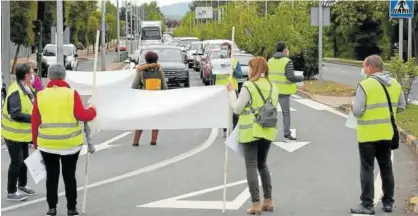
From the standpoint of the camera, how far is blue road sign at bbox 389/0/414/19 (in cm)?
1789

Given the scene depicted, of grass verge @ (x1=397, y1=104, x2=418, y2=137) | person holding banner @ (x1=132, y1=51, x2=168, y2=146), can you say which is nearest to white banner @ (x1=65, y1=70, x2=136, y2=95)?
person holding banner @ (x1=132, y1=51, x2=168, y2=146)

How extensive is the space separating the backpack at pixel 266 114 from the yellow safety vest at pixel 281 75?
578 cm

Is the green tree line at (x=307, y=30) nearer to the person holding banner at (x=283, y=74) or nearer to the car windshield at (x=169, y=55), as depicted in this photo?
the car windshield at (x=169, y=55)

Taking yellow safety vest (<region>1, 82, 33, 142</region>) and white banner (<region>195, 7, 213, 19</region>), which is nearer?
yellow safety vest (<region>1, 82, 33, 142</region>)

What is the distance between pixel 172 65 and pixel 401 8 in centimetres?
1288

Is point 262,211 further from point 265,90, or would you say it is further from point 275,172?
point 275,172

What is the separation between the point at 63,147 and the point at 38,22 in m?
14.2

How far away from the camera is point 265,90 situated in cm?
833

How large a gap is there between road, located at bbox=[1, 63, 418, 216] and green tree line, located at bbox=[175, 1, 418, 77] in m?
17.0

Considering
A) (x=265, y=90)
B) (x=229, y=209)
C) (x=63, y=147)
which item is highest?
(x=265, y=90)

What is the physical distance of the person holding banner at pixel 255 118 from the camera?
8.23 metres

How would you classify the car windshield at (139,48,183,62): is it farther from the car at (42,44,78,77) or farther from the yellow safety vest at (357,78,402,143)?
the yellow safety vest at (357,78,402,143)

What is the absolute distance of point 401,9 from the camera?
18.0 m

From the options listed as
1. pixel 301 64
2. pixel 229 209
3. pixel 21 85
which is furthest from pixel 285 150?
pixel 301 64
